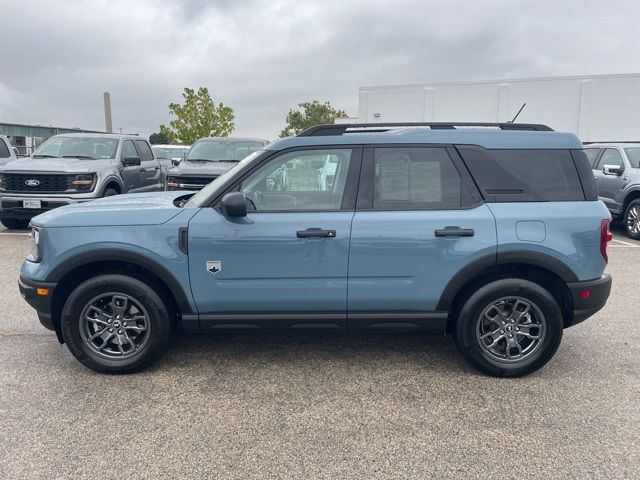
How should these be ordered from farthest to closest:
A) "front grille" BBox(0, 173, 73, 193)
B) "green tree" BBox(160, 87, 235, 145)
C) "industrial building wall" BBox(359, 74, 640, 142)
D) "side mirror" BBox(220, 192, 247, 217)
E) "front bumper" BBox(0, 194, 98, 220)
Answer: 1. "green tree" BBox(160, 87, 235, 145)
2. "industrial building wall" BBox(359, 74, 640, 142)
3. "front grille" BBox(0, 173, 73, 193)
4. "front bumper" BBox(0, 194, 98, 220)
5. "side mirror" BBox(220, 192, 247, 217)

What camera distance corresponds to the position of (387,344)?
170 inches

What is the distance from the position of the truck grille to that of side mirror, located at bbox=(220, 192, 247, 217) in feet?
21.0

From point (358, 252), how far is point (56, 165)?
25.0 ft

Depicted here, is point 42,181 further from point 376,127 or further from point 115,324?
point 376,127

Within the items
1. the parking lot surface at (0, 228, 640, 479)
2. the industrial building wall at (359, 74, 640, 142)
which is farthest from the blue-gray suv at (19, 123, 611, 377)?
the industrial building wall at (359, 74, 640, 142)

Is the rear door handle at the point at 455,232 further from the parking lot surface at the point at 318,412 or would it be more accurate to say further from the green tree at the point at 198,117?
the green tree at the point at 198,117

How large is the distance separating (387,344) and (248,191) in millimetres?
1821

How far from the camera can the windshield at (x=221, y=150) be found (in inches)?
421

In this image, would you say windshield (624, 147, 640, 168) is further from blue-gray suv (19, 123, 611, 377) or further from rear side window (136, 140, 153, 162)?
rear side window (136, 140, 153, 162)

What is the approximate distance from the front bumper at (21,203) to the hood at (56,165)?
48 centimetres

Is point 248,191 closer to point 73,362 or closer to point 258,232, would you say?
point 258,232

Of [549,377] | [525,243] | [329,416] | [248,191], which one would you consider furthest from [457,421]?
[248,191]

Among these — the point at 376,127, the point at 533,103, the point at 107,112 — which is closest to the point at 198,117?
the point at 107,112

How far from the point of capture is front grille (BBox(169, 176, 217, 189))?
31.5 ft
